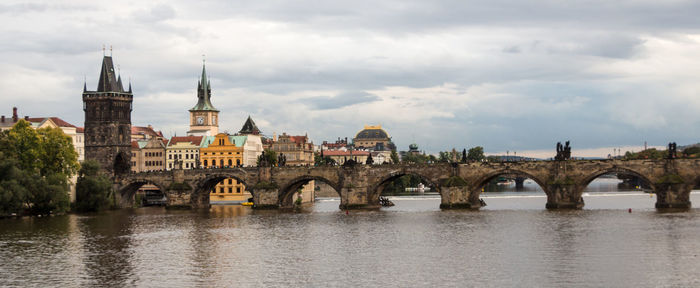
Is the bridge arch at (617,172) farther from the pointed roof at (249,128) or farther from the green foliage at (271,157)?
the pointed roof at (249,128)

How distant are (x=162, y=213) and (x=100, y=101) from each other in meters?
26.5

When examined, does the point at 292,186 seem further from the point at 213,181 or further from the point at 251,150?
the point at 251,150

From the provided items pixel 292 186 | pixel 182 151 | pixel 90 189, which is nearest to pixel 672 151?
pixel 292 186

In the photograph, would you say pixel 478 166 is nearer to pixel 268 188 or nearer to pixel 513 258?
pixel 268 188

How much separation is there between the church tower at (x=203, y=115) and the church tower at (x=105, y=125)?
4929cm

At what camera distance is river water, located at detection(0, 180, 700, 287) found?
52.1m

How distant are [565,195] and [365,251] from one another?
4185 cm

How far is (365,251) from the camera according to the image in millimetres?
64938

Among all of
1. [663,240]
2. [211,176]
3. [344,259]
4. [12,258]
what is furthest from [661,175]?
[12,258]

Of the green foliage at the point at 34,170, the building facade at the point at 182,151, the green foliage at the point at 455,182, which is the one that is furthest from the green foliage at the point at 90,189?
the building facade at the point at 182,151

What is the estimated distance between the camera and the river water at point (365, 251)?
171 ft

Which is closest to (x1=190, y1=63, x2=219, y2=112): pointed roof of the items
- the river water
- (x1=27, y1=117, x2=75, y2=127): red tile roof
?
(x1=27, y1=117, x2=75, y2=127): red tile roof

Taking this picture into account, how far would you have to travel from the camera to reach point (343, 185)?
111 meters

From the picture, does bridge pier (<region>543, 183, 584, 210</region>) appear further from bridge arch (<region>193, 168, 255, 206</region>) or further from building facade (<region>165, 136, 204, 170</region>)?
building facade (<region>165, 136, 204, 170</region>)
